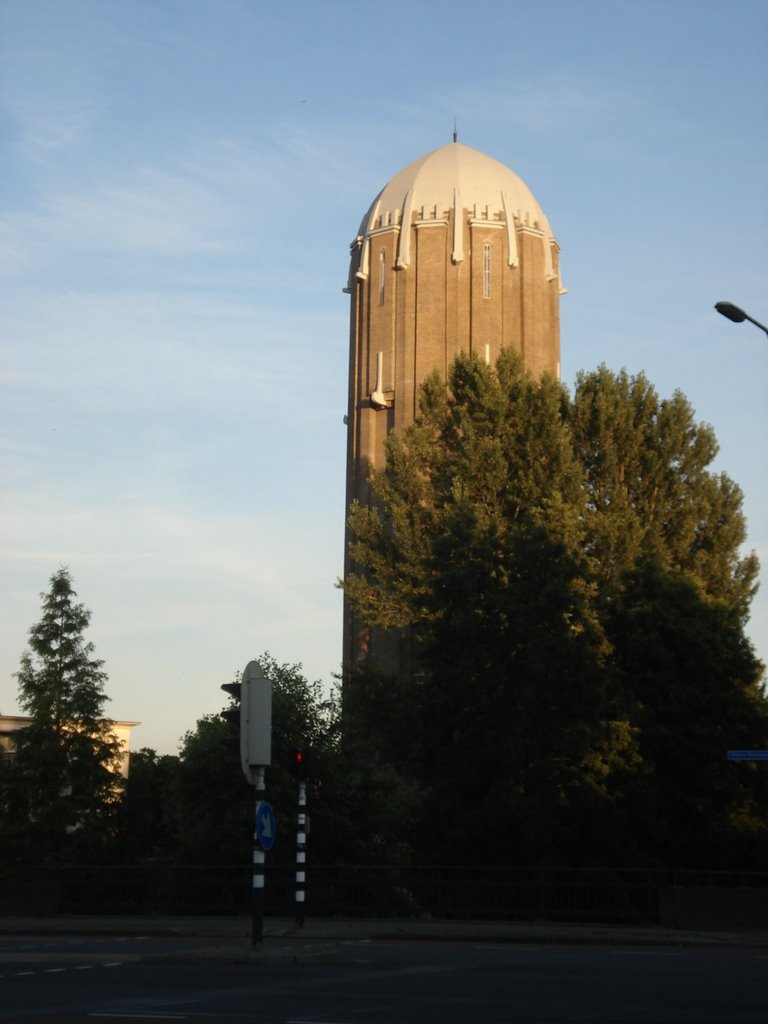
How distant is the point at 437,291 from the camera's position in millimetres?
70250

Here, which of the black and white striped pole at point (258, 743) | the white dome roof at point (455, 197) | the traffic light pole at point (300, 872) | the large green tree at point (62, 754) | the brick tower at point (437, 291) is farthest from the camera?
the white dome roof at point (455, 197)

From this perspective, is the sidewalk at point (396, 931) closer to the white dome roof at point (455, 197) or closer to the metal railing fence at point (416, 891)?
the metal railing fence at point (416, 891)

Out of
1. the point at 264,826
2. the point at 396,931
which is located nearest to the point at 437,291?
the point at 396,931

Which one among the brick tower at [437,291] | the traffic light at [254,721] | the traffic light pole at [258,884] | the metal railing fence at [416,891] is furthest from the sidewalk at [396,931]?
the brick tower at [437,291]

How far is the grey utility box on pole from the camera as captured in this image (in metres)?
19.1

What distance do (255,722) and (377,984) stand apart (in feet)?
17.2

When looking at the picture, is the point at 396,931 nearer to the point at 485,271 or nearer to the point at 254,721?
the point at 254,721

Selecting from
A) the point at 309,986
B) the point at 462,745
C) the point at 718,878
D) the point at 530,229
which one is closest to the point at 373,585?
the point at 462,745

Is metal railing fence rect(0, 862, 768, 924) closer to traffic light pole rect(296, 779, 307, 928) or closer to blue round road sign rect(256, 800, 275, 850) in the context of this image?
traffic light pole rect(296, 779, 307, 928)

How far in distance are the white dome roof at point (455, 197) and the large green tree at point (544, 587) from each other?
21988 millimetres

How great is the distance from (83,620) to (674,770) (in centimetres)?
1838

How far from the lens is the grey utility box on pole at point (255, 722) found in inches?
750

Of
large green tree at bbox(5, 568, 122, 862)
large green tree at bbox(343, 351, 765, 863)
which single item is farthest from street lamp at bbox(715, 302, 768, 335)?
large green tree at bbox(5, 568, 122, 862)

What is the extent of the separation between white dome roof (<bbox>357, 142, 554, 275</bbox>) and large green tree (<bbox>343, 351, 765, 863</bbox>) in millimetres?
21988
